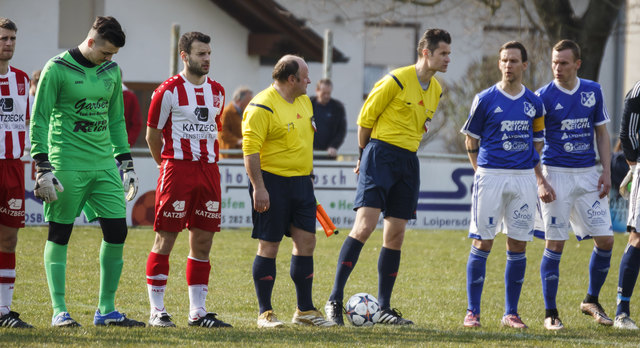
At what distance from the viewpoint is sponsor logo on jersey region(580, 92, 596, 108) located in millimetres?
7980

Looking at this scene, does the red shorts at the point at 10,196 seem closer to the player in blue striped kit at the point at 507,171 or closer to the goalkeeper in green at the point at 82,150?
the goalkeeper in green at the point at 82,150

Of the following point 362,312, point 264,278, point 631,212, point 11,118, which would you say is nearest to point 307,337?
point 264,278

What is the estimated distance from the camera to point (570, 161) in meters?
7.97

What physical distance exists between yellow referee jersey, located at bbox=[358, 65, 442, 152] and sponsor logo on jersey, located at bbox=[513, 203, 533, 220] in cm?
99

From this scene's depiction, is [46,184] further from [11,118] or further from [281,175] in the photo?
[281,175]

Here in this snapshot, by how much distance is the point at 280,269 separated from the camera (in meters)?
11.1

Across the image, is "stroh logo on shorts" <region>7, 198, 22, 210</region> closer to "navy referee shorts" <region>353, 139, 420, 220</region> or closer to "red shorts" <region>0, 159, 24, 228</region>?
"red shorts" <region>0, 159, 24, 228</region>

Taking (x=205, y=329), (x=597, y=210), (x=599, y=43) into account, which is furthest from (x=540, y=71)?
(x=205, y=329)

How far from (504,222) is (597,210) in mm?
872

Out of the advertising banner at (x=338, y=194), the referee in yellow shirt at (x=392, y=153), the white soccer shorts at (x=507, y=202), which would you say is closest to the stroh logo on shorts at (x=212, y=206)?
the referee in yellow shirt at (x=392, y=153)

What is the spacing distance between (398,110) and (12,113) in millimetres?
3048

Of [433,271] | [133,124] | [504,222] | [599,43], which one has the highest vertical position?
[599,43]

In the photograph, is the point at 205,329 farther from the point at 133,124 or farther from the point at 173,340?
the point at 133,124

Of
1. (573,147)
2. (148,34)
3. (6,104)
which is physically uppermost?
(148,34)
